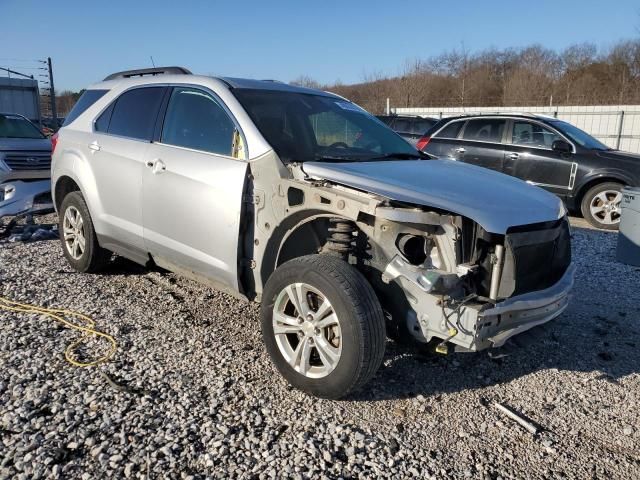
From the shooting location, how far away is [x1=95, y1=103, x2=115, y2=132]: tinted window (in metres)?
5.04

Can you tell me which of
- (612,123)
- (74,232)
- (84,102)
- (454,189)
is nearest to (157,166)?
(74,232)

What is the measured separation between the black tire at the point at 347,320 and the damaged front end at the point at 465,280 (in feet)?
0.69

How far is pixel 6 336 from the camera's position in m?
3.97

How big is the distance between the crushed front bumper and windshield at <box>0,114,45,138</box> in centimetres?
927

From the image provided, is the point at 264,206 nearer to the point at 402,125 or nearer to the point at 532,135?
the point at 532,135

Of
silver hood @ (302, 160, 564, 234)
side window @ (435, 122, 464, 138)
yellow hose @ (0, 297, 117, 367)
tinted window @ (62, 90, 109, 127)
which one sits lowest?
yellow hose @ (0, 297, 117, 367)

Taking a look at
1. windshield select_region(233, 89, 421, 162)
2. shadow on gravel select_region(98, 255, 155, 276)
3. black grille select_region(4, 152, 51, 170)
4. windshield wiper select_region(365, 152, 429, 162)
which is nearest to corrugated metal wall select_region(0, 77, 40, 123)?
black grille select_region(4, 152, 51, 170)

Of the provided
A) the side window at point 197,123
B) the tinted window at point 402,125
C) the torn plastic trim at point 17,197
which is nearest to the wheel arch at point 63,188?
the side window at point 197,123

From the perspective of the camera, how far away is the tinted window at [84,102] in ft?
17.5

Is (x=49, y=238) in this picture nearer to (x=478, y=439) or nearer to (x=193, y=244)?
(x=193, y=244)

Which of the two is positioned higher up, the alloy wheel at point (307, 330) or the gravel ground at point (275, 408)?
the alloy wheel at point (307, 330)

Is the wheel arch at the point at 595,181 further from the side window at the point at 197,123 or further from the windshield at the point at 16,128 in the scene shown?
the windshield at the point at 16,128

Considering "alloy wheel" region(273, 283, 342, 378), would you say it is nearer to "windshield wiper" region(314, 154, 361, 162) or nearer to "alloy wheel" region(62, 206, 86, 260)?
"windshield wiper" region(314, 154, 361, 162)

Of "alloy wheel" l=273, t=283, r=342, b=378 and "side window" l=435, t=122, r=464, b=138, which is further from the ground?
"side window" l=435, t=122, r=464, b=138
